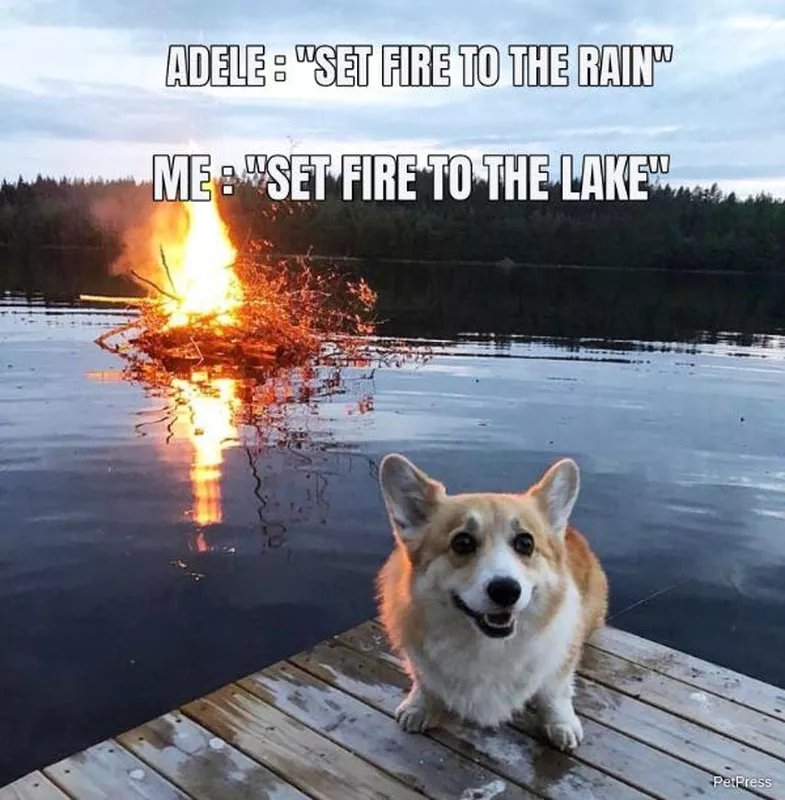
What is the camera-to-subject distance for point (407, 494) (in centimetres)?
318

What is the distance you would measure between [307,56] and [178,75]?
5.36 feet

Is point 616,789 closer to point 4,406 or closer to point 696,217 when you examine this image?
point 4,406

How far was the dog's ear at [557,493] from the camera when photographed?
3.26 metres

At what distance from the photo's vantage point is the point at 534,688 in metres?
3.17

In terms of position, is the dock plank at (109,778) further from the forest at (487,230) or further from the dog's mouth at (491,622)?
the forest at (487,230)

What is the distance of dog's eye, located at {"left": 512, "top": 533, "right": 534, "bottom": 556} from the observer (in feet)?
9.75

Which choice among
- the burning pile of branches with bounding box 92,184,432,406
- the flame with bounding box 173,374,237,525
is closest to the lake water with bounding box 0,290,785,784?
Answer: the flame with bounding box 173,374,237,525

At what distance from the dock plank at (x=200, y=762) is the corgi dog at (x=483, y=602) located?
66cm

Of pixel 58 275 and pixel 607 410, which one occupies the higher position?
pixel 58 275

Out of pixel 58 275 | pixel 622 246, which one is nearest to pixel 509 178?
pixel 58 275

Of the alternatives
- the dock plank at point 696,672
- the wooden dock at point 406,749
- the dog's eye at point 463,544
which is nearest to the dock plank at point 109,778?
the wooden dock at point 406,749

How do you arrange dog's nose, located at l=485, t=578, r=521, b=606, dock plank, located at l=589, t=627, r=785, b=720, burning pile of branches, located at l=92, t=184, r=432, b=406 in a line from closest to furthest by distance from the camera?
dog's nose, located at l=485, t=578, r=521, b=606
dock plank, located at l=589, t=627, r=785, b=720
burning pile of branches, located at l=92, t=184, r=432, b=406

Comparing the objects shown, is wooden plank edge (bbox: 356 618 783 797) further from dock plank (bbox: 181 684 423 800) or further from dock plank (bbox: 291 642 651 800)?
dock plank (bbox: 181 684 423 800)

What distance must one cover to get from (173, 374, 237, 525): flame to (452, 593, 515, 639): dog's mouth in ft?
14.6
